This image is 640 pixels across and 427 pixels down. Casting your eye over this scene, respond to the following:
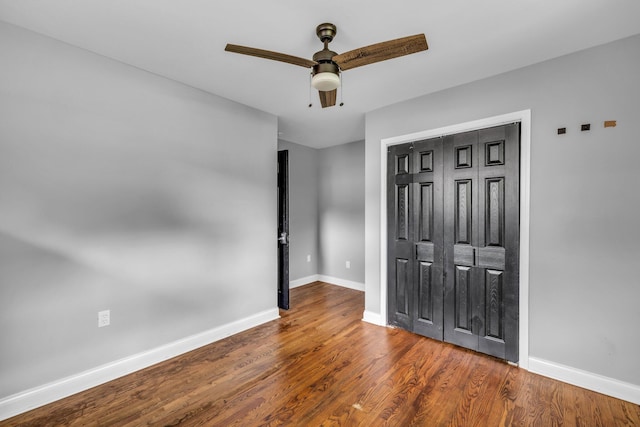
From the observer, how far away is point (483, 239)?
2.62 m

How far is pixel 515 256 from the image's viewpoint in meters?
2.45

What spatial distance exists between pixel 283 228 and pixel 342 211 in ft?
5.30

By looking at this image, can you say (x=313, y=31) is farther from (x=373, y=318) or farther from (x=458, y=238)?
(x=373, y=318)

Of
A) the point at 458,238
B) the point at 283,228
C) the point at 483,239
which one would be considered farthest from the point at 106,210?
the point at 483,239

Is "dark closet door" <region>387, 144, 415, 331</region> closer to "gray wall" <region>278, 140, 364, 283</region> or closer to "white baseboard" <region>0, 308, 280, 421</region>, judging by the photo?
"gray wall" <region>278, 140, 364, 283</region>

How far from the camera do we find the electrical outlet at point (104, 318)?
222 cm

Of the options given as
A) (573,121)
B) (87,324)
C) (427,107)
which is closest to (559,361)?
(573,121)

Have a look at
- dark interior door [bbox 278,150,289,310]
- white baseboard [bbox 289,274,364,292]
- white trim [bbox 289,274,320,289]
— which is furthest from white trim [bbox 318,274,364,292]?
dark interior door [bbox 278,150,289,310]

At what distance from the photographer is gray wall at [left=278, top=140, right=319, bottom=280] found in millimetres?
5008

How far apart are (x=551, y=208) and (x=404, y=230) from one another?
1.30 m

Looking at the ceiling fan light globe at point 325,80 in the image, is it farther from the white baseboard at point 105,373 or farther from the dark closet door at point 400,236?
the white baseboard at point 105,373

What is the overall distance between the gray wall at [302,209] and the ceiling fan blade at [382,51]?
3.16m

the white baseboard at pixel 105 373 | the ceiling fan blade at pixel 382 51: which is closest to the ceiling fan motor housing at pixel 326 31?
the ceiling fan blade at pixel 382 51

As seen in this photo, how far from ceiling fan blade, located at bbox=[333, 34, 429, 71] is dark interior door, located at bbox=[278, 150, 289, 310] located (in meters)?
2.08
